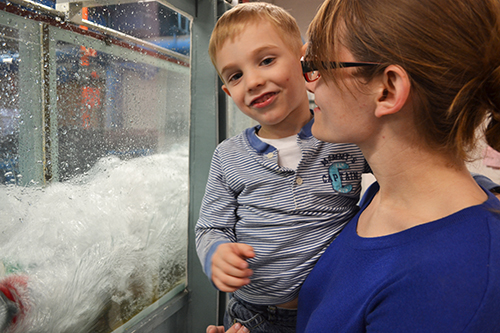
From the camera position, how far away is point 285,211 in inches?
38.3

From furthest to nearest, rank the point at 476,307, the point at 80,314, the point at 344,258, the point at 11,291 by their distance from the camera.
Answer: the point at 80,314 → the point at 11,291 → the point at 344,258 → the point at 476,307

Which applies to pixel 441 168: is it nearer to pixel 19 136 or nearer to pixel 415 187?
pixel 415 187

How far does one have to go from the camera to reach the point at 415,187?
68cm

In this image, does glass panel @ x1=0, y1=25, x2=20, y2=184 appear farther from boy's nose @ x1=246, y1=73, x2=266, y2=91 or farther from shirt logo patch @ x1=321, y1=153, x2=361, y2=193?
shirt logo patch @ x1=321, y1=153, x2=361, y2=193

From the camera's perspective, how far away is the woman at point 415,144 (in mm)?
551

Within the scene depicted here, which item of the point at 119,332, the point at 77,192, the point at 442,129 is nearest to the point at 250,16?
the point at 442,129

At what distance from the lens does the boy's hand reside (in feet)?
2.48

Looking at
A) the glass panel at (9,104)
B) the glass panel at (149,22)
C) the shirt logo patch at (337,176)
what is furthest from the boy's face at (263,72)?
the glass panel at (9,104)

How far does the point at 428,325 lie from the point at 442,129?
349 millimetres

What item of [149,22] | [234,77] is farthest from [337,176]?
[149,22]

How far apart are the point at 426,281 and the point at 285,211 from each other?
458mm

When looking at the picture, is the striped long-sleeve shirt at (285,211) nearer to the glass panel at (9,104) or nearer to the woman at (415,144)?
the woman at (415,144)

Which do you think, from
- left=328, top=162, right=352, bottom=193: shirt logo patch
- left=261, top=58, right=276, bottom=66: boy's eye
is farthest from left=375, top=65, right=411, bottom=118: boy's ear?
left=261, top=58, right=276, bottom=66: boy's eye

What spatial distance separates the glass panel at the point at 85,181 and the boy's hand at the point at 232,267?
544 mm
